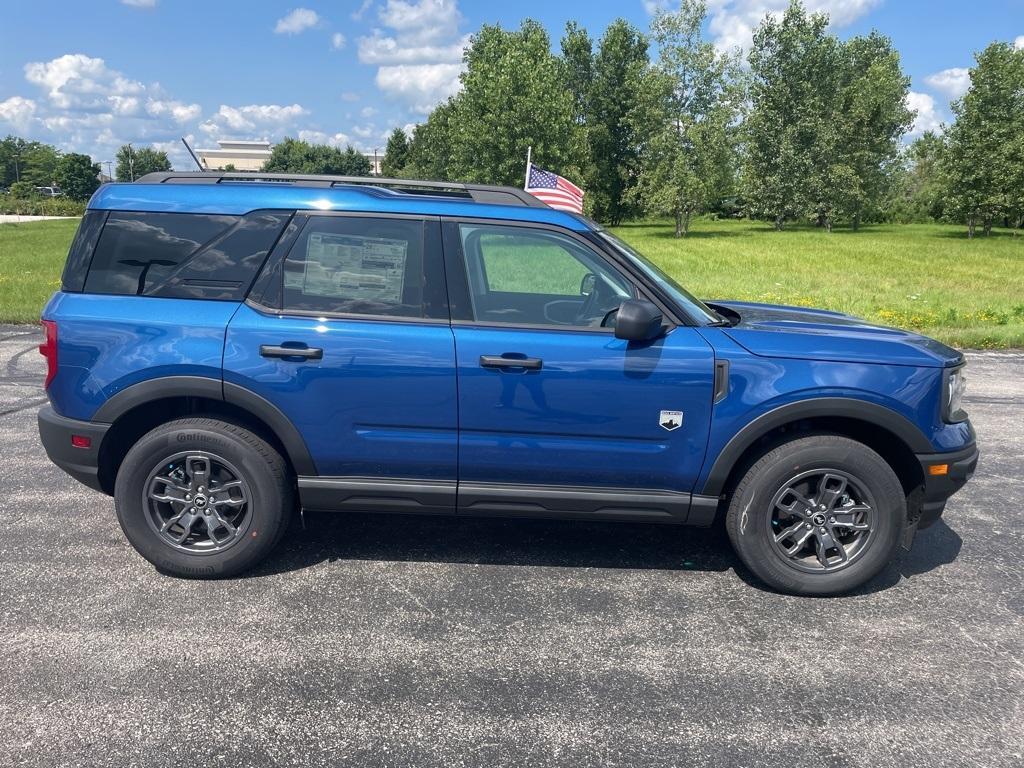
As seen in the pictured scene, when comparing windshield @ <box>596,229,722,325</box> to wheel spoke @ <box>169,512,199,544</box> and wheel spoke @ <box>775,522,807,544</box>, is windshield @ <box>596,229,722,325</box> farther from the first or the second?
wheel spoke @ <box>169,512,199,544</box>

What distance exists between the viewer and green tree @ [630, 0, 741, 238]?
4656 centimetres

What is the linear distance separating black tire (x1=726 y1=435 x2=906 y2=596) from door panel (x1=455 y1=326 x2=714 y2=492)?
1.16 ft

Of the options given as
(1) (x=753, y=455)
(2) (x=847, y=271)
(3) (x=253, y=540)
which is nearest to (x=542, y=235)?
(1) (x=753, y=455)

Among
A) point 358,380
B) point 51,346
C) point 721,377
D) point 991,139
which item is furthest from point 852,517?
point 991,139

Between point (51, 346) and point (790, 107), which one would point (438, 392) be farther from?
point (790, 107)

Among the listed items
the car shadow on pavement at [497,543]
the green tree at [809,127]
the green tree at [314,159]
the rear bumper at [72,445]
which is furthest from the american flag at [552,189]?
the green tree at [314,159]

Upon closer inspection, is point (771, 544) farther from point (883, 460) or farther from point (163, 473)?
point (163, 473)

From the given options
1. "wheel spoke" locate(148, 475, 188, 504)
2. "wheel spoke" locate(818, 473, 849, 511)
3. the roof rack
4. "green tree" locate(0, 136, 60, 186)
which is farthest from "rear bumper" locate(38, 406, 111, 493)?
"green tree" locate(0, 136, 60, 186)

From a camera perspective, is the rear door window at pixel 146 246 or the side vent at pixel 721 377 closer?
the side vent at pixel 721 377

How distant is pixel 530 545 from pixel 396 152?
106 metres

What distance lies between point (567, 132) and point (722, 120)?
31.4 ft

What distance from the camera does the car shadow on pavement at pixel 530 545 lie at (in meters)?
4.10

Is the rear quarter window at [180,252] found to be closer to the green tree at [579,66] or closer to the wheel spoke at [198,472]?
the wheel spoke at [198,472]

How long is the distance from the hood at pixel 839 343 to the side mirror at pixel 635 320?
0.47 meters
